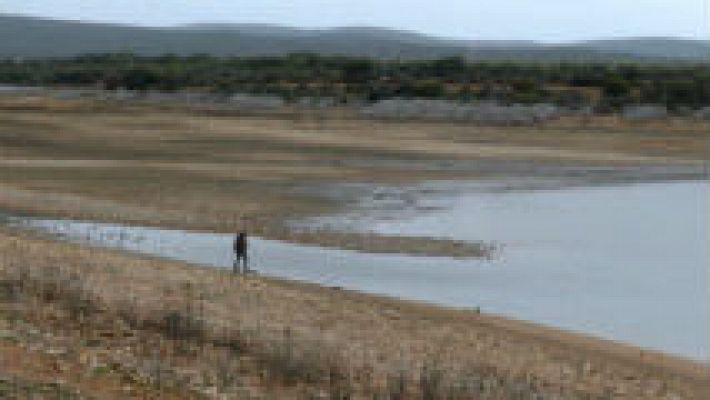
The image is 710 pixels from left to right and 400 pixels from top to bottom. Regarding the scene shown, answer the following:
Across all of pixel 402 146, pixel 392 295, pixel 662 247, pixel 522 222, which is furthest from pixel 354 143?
pixel 392 295

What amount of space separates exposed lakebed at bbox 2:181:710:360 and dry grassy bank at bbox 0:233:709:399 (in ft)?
9.67

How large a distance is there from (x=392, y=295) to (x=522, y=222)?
46.5 ft

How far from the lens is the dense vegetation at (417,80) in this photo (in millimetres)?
93750

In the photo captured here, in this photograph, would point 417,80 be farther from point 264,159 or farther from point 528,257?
point 528,257

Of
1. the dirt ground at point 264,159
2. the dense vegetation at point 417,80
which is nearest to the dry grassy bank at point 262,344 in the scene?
the dirt ground at point 264,159

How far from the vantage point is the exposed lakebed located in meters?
26.2

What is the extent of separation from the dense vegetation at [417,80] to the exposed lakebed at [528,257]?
149 feet

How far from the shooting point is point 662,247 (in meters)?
35.6

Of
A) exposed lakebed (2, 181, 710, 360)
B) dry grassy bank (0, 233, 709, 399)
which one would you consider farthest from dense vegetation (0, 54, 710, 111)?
dry grassy bank (0, 233, 709, 399)

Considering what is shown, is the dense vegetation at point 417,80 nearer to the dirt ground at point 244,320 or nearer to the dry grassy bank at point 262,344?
the dirt ground at point 244,320

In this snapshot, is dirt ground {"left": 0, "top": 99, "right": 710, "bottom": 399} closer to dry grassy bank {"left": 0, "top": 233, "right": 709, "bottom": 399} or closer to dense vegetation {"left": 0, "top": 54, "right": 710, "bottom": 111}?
dry grassy bank {"left": 0, "top": 233, "right": 709, "bottom": 399}

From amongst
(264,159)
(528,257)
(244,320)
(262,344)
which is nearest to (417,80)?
(264,159)

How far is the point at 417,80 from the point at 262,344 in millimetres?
95949

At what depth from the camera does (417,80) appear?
110562 millimetres
